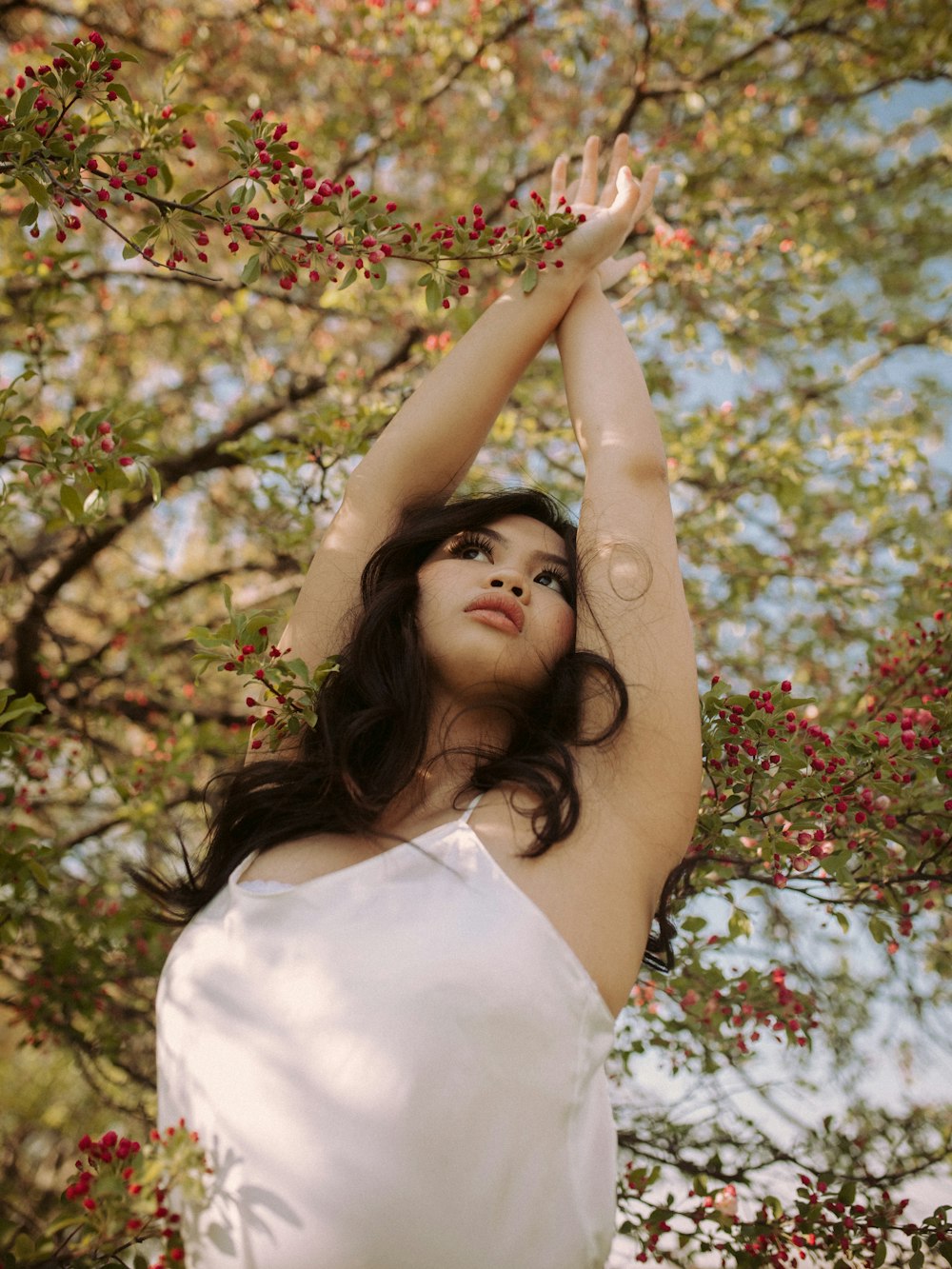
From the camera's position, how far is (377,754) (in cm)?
186

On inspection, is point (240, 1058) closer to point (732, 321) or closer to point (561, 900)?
point (561, 900)

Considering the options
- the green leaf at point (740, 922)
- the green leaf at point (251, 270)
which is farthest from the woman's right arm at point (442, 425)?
the green leaf at point (740, 922)

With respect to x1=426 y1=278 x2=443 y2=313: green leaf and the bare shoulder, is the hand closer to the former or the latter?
x1=426 y1=278 x2=443 y2=313: green leaf

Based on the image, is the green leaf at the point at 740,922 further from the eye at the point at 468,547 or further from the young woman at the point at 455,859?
the eye at the point at 468,547

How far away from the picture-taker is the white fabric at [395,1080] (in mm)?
1257

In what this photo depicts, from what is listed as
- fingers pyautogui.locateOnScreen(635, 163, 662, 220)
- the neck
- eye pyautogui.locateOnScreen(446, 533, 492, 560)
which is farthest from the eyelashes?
fingers pyautogui.locateOnScreen(635, 163, 662, 220)

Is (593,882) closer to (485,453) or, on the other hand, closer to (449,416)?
(449,416)

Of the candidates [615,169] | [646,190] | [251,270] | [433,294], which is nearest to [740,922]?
[433,294]

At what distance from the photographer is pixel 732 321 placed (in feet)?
12.7

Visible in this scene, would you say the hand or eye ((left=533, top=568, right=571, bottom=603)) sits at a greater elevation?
the hand

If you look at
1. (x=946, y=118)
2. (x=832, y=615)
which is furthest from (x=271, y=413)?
(x=946, y=118)

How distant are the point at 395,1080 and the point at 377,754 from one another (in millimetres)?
676

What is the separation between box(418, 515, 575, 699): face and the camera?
1.81 metres

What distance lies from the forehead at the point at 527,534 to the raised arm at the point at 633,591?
0.54 ft
